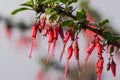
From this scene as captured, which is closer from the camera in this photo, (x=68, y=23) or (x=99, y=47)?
(x=68, y=23)

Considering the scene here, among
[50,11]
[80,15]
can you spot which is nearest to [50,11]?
[50,11]

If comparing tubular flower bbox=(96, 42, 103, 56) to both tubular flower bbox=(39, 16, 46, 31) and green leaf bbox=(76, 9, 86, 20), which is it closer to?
green leaf bbox=(76, 9, 86, 20)

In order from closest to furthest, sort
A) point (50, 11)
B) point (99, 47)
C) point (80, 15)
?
point (50, 11), point (80, 15), point (99, 47)

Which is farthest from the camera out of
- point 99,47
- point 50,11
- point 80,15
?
point 99,47

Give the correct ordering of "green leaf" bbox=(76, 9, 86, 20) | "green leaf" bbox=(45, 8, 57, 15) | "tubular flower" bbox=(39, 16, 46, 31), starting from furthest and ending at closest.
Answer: "tubular flower" bbox=(39, 16, 46, 31) → "green leaf" bbox=(76, 9, 86, 20) → "green leaf" bbox=(45, 8, 57, 15)

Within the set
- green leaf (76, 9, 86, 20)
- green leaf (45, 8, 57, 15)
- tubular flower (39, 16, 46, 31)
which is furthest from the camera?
tubular flower (39, 16, 46, 31)

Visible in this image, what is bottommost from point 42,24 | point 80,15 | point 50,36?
point 50,36

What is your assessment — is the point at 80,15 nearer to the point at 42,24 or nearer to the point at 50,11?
the point at 50,11

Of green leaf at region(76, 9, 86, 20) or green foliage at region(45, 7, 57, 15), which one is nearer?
green foliage at region(45, 7, 57, 15)

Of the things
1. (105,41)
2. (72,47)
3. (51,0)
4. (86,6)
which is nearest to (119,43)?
(105,41)

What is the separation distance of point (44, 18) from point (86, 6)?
21.0 ft

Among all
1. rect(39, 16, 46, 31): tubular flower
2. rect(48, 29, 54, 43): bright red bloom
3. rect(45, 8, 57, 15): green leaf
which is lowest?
rect(48, 29, 54, 43): bright red bloom

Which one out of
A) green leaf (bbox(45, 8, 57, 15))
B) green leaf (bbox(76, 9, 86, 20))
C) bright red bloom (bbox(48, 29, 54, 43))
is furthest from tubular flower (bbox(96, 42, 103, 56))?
green leaf (bbox(45, 8, 57, 15))

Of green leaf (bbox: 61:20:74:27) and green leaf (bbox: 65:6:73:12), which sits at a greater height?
green leaf (bbox: 65:6:73:12)
